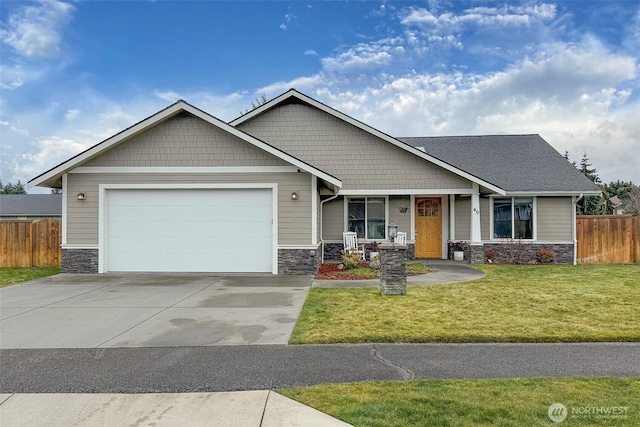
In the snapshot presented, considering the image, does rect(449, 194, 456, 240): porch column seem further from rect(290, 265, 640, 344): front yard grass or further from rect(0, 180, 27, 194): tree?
rect(0, 180, 27, 194): tree

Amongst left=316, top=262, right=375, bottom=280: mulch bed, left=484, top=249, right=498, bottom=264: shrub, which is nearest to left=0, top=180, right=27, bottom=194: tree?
left=316, top=262, right=375, bottom=280: mulch bed

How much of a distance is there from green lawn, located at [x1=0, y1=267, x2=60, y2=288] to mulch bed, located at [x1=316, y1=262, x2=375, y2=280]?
316 inches

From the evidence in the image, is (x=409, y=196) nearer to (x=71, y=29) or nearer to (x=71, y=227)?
(x=71, y=227)

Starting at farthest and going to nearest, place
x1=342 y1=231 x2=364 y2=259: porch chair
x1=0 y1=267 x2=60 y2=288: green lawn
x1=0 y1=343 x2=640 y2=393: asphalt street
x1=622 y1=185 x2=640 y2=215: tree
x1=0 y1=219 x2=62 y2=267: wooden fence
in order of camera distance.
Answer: x1=622 y1=185 x2=640 y2=215: tree < x1=342 y1=231 x2=364 y2=259: porch chair < x1=0 y1=219 x2=62 y2=267: wooden fence < x1=0 y1=267 x2=60 y2=288: green lawn < x1=0 y1=343 x2=640 y2=393: asphalt street

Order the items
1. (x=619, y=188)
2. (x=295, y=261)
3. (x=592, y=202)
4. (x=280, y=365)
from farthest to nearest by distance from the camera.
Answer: (x=619, y=188)
(x=592, y=202)
(x=295, y=261)
(x=280, y=365)

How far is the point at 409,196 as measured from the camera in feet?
46.1

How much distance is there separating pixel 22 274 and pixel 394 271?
10998mm

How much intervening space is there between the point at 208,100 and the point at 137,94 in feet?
24.5

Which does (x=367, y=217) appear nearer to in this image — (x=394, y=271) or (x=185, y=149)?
(x=394, y=271)

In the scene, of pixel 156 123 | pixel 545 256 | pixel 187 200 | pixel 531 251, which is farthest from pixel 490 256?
pixel 156 123

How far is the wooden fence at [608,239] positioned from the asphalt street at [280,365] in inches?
421

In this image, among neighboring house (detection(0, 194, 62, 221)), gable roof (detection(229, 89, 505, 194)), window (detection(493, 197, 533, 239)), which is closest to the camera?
gable roof (detection(229, 89, 505, 194))

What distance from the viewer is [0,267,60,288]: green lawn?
10070 millimetres

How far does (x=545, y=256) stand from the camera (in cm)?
1358
